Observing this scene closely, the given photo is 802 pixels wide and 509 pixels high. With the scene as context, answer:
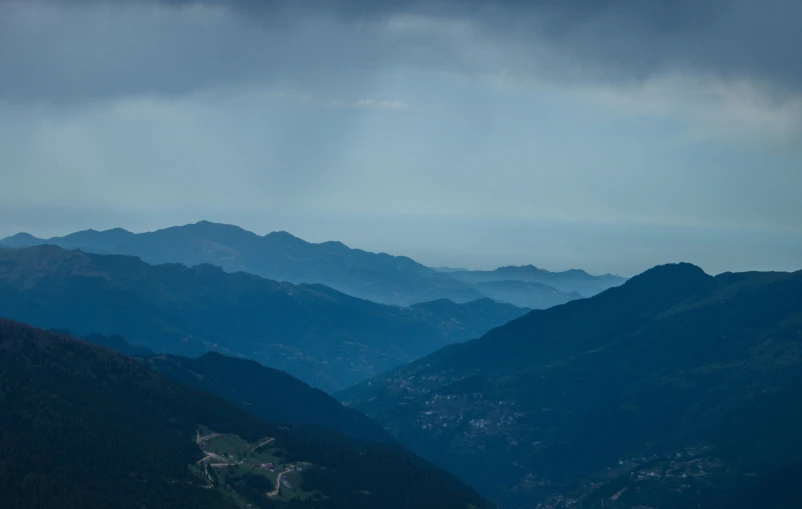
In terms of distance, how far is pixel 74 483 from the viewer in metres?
199

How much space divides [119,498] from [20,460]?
1000 inches

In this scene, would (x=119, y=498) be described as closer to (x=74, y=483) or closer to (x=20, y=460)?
(x=74, y=483)

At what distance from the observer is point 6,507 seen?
580ft

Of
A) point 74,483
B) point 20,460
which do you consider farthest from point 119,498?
point 20,460

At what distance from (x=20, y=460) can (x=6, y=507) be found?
2357 centimetres

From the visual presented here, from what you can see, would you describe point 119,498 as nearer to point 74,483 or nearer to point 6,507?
point 74,483

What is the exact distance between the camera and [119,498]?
199 meters

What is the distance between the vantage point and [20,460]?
652 ft

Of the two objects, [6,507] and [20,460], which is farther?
[20,460]

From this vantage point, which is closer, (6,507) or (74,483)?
(6,507)

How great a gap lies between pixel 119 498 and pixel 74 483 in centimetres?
1138
